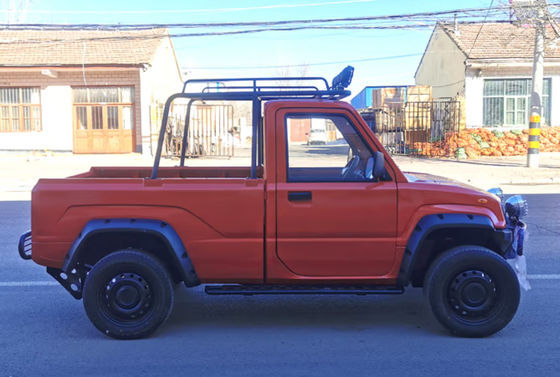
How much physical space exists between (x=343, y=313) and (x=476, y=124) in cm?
2251

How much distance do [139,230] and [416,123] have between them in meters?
22.7

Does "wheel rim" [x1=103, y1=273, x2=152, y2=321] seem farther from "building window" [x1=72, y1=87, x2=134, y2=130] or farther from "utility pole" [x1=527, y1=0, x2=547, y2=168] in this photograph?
"building window" [x1=72, y1=87, x2=134, y2=130]

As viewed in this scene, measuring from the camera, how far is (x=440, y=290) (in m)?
4.59

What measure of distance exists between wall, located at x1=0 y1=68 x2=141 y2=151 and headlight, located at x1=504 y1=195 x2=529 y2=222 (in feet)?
77.9

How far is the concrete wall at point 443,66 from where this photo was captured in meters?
27.3

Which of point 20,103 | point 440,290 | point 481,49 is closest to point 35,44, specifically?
point 20,103

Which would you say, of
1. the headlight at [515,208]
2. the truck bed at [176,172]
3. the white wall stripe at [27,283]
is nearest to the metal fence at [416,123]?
the truck bed at [176,172]

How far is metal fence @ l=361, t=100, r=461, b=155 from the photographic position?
25578mm

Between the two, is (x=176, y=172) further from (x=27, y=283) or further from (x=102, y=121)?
(x=102, y=121)

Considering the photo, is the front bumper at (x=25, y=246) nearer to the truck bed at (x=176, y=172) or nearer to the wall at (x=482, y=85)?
the truck bed at (x=176, y=172)

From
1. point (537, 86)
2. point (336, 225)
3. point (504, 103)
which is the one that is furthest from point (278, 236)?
point (504, 103)

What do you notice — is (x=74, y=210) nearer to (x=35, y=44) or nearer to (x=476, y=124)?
(x=476, y=124)

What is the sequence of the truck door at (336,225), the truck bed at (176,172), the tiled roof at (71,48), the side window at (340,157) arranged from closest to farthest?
1. the truck door at (336,225)
2. the side window at (340,157)
3. the truck bed at (176,172)
4. the tiled roof at (71,48)

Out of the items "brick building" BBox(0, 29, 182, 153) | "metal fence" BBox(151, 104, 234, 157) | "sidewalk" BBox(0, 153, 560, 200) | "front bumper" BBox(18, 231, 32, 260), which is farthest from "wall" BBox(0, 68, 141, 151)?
"front bumper" BBox(18, 231, 32, 260)
